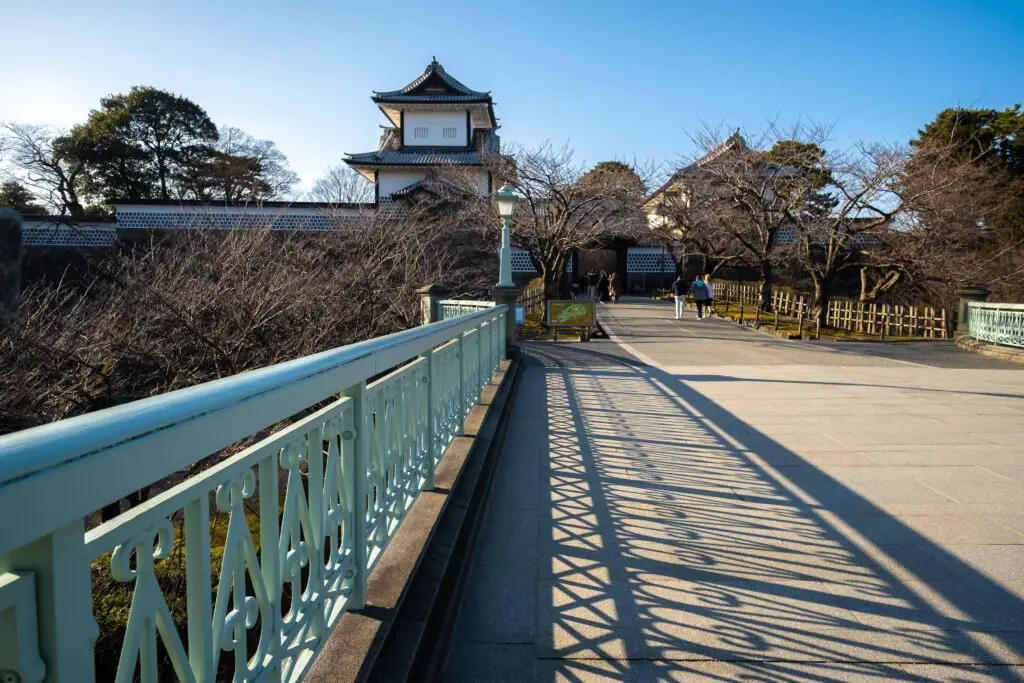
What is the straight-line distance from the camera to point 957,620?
2824mm

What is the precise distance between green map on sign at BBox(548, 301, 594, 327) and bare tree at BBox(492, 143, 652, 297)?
475 cm

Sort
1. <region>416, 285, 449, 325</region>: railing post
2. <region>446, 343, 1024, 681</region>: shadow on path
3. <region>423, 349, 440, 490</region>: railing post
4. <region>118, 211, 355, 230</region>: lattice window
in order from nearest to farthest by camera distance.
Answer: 1. <region>446, 343, 1024, 681</region>: shadow on path
2. <region>423, 349, 440, 490</region>: railing post
3. <region>416, 285, 449, 325</region>: railing post
4. <region>118, 211, 355, 230</region>: lattice window

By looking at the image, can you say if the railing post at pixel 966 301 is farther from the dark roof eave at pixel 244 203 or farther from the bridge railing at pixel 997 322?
the dark roof eave at pixel 244 203

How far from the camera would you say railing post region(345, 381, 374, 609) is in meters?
2.31

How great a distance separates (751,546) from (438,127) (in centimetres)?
3613

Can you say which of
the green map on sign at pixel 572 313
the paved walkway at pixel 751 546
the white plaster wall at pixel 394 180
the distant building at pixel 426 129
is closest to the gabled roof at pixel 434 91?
the distant building at pixel 426 129

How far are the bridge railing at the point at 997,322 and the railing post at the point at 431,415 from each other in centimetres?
1389

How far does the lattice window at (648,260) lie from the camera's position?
39125 millimetres

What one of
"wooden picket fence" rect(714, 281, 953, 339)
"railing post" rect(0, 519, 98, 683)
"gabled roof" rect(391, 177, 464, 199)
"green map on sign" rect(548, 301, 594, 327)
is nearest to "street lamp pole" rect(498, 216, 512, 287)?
"green map on sign" rect(548, 301, 594, 327)

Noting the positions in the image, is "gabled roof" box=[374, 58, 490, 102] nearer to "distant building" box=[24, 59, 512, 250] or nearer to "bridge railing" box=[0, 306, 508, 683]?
"distant building" box=[24, 59, 512, 250]

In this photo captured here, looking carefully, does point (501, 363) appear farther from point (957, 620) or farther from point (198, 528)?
point (198, 528)

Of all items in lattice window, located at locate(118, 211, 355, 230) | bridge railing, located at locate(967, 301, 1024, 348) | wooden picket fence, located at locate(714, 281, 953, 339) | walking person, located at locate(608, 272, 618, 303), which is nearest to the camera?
bridge railing, located at locate(967, 301, 1024, 348)

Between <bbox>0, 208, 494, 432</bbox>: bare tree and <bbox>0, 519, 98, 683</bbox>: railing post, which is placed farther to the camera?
<bbox>0, 208, 494, 432</bbox>: bare tree

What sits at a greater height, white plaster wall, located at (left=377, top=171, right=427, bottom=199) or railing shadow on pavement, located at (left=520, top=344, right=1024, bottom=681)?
white plaster wall, located at (left=377, top=171, right=427, bottom=199)
